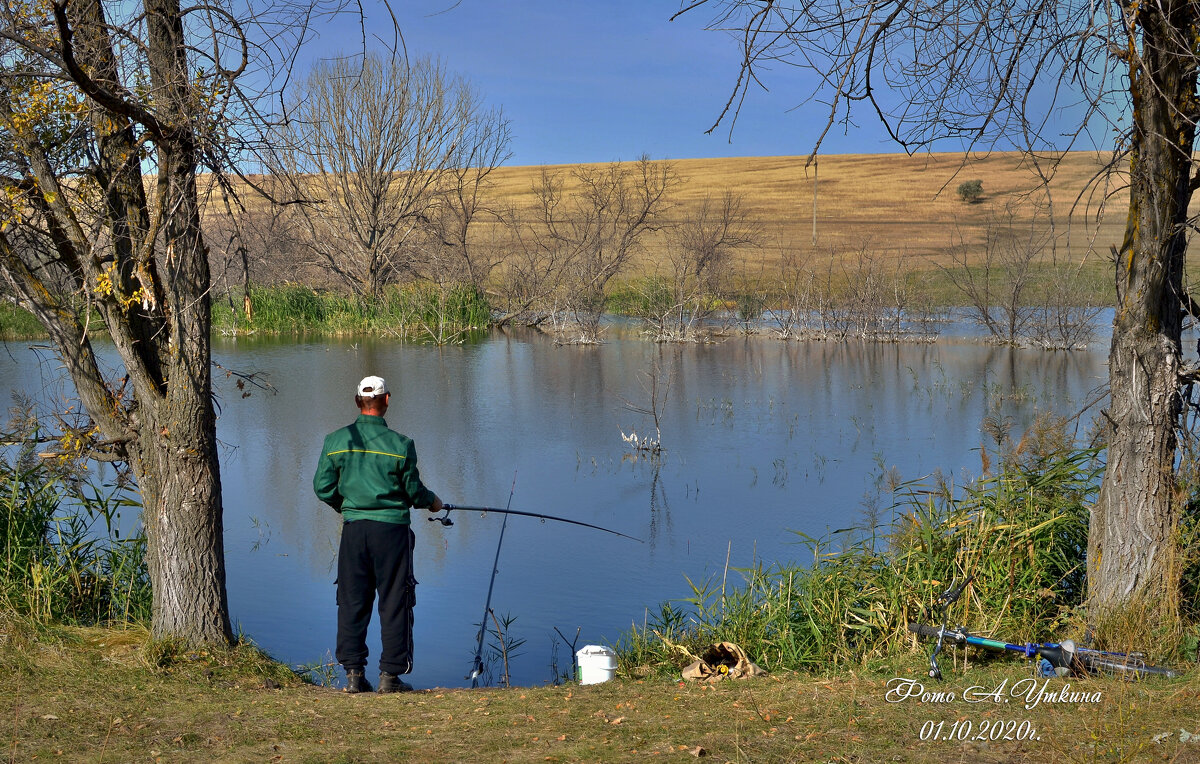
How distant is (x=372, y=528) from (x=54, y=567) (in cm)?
191

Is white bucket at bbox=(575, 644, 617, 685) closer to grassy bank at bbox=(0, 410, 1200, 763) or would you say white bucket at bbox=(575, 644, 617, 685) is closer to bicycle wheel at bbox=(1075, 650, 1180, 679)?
grassy bank at bbox=(0, 410, 1200, 763)

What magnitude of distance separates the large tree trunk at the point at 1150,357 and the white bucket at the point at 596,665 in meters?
2.19

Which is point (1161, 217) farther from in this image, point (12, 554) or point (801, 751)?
point (12, 554)

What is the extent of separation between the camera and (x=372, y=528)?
473 centimetres

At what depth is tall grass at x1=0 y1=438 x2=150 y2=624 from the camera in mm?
5094

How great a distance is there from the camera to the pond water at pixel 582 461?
6.92 metres

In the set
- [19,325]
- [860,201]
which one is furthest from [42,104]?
[860,201]

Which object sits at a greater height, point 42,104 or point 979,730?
point 42,104

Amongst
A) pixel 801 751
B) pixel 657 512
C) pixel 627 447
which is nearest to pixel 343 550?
pixel 801 751

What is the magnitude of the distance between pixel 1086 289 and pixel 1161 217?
16.2 metres

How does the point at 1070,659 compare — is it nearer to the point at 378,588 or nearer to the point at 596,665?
the point at 596,665

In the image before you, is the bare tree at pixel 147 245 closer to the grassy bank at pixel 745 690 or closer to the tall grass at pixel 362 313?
the grassy bank at pixel 745 690

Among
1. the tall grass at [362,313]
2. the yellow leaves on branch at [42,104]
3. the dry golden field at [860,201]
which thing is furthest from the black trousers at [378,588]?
the dry golden field at [860,201]

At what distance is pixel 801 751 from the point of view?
3.32 metres
